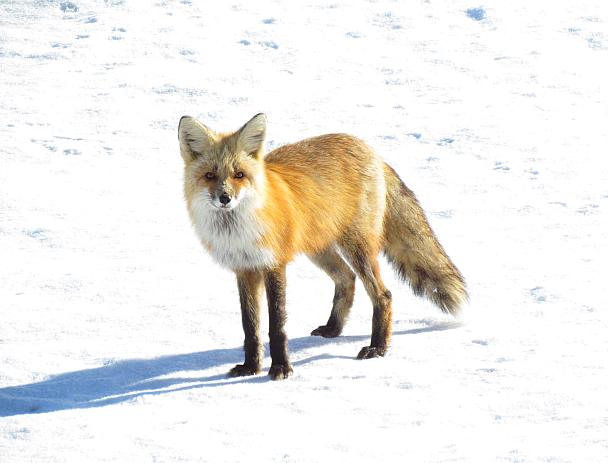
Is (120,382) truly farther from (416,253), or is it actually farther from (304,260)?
(304,260)

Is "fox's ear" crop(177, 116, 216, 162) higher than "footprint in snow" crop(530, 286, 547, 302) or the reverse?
higher

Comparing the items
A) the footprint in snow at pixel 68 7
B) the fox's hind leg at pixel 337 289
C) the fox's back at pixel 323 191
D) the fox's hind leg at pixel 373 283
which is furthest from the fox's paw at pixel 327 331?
the footprint in snow at pixel 68 7

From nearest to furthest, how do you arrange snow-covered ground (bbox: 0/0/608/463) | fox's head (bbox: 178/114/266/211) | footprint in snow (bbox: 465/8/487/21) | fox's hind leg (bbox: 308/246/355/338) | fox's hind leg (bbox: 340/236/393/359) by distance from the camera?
snow-covered ground (bbox: 0/0/608/463), fox's head (bbox: 178/114/266/211), fox's hind leg (bbox: 340/236/393/359), fox's hind leg (bbox: 308/246/355/338), footprint in snow (bbox: 465/8/487/21)

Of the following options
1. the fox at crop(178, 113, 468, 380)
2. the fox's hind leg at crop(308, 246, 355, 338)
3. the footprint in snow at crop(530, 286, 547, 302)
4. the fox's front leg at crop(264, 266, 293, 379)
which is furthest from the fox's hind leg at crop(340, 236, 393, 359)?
the footprint in snow at crop(530, 286, 547, 302)

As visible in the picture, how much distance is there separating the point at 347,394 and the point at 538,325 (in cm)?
189

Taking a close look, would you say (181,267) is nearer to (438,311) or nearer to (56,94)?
(438,311)

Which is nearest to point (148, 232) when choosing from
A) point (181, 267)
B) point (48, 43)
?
point (181, 267)

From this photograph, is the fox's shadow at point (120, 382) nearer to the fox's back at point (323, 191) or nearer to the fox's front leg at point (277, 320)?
the fox's front leg at point (277, 320)

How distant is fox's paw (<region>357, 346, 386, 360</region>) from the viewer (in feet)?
20.5

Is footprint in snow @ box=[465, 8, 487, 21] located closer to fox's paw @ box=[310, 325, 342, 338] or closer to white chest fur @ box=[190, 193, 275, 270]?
fox's paw @ box=[310, 325, 342, 338]

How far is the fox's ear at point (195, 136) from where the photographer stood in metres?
5.76

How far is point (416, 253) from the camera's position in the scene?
267 inches

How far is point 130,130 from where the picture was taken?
1140 centimetres

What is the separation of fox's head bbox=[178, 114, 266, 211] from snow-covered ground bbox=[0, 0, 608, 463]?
127 centimetres
